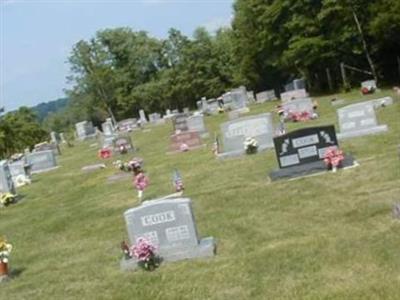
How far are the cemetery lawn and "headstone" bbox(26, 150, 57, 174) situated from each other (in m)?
10.7

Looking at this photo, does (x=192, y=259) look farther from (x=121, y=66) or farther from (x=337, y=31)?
(x=121, y=66)

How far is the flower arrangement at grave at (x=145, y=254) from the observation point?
32.8ft

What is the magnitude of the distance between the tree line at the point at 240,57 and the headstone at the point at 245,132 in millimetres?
18612

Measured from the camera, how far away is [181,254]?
1027cm

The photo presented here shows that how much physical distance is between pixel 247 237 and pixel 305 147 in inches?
205

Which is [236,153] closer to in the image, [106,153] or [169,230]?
[169,230]

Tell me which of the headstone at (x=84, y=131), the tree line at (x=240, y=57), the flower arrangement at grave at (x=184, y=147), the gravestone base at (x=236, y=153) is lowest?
the gravestone base at (x=236, y=153)

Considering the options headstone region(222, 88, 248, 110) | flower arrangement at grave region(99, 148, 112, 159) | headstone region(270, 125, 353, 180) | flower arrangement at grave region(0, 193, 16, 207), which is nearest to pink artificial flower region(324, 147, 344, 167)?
headstone region(270, 125, 353, 180)

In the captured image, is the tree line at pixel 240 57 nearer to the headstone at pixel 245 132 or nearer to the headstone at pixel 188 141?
the headstone at pixel 188 141

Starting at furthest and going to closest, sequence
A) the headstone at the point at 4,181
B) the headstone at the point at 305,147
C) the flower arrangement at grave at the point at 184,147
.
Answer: the flower arrangement at grave at the point at 184,147 → the headstone at the point at 4,181 → the headstone at the point at 305,147

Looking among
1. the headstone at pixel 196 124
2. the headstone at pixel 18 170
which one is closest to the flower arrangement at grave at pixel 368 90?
the headstone at pixel 196 124

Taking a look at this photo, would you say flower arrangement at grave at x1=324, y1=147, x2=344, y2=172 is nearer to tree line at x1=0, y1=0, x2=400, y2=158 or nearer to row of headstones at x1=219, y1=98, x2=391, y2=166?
row of headstones at x1=219, y1=98, x2=391, y2=166

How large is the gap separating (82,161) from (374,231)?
22.9 metres

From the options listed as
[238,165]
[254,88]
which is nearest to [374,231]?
[238,165]
